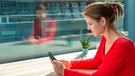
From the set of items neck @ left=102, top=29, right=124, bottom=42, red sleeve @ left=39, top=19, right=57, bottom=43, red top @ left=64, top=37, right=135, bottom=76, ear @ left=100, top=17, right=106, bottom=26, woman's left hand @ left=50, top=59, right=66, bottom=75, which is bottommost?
red sleeve @ left=39, top=19, right=57, bottom=43

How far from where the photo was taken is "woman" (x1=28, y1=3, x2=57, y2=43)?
13.6ft

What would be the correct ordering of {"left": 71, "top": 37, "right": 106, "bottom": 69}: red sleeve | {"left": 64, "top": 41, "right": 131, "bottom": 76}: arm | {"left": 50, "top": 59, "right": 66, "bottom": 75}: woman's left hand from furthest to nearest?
{"left": 71, "top": 37, "right": 106, "bottom": 69}: red sleeve, {"left": 50, "top": 59, "right": 66, "bottom": 75}: woman's left hand, {"left": 64, "top": 41, "right": 131, "bottom": 76}: arm

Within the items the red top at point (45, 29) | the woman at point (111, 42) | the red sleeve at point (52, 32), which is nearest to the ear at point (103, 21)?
the woman at point (111, 42)

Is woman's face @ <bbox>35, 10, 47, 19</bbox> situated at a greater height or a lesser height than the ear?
lesser

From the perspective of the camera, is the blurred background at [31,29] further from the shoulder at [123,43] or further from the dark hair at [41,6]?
the shoulder at [123,43]

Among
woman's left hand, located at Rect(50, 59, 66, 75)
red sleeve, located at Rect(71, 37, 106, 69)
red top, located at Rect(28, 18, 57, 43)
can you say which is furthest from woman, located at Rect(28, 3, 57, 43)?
woman's left hand, located at Rect(50, 59, 66, 75)

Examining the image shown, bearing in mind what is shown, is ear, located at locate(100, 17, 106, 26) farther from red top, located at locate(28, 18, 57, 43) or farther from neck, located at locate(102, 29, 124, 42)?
red top, located at locate(28, 18, 57, 43)

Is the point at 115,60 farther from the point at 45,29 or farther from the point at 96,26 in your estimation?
the point at 45,29


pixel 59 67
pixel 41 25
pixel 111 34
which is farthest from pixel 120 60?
pixel 41 25

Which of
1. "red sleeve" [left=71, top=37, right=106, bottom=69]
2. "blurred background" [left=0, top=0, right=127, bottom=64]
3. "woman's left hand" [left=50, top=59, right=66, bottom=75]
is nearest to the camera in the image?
"woman's left hand" [left=50, top=59, right=66, bottom=75]

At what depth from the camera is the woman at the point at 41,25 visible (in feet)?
13.6

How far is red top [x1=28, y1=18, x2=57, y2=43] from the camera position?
418cm

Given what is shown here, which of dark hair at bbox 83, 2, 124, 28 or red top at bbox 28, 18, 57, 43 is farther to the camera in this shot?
red top at bbox 28, 18, 57, 43

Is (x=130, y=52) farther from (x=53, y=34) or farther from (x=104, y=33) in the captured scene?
(x=53, y=34)
